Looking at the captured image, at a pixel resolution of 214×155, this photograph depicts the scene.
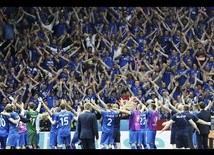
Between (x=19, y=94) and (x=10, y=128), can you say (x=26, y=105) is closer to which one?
(x=19, y=94)

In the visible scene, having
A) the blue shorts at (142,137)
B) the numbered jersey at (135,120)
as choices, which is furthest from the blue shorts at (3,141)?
the blue shorts at (142,137)

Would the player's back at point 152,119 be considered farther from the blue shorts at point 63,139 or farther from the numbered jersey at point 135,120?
the blue shorts at point 63,139

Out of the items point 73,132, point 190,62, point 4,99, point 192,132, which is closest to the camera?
point 192,132

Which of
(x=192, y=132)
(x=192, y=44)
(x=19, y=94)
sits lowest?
(x=192, y=132)

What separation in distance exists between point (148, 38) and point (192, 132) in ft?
26.5

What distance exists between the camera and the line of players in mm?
20281

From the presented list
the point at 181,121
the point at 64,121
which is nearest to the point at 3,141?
the point at 64,121

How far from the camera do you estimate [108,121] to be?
2059cm

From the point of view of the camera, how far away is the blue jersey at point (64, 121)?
66.2ft

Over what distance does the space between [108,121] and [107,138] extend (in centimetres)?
51

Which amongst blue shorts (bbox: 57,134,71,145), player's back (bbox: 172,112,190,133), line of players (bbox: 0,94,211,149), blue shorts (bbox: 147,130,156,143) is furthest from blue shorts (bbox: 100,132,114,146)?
player's back (bbox: 172,112,190,133)

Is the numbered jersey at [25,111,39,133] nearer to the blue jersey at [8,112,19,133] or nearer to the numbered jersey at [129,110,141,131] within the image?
the blue jersey at [8,112,19,133]
